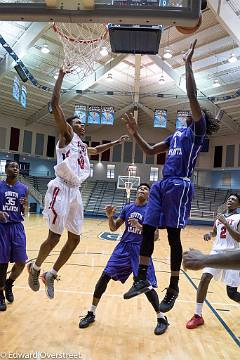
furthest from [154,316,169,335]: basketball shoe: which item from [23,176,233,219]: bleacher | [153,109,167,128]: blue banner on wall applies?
[23,176,233,219]: bleacher

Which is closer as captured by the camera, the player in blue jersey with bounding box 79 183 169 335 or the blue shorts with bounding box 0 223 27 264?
the player in blue jersey with bounding box 79 183 169 335

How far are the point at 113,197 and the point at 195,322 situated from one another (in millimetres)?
24984

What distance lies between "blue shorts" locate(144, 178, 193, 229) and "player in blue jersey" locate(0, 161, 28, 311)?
8.90 ft

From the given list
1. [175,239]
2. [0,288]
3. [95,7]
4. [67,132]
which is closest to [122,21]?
[95,7]

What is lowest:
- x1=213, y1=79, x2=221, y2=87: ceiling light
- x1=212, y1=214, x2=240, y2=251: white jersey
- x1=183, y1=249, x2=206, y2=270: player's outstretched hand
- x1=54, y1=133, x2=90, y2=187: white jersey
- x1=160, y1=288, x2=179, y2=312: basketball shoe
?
x1=160, y1=288, x2=179, y2=312: basketball shoe

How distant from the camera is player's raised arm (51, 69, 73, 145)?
150 inches

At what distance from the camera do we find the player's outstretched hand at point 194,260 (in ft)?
5.85

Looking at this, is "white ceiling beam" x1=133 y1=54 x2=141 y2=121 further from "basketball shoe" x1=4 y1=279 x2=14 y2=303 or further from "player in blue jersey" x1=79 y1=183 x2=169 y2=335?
"basketball shoe" x1=4 y1=279 x2=14 y2=303

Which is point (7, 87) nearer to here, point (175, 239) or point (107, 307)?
point (107, 307)

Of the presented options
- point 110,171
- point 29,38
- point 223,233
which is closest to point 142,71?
point 29,38

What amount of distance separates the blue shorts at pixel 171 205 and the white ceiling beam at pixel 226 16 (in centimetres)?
964

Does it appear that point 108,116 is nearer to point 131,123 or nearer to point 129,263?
point 129,263

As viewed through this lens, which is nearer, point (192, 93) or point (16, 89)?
point (192, 93)

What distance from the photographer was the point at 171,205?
A: 10.8 feet
